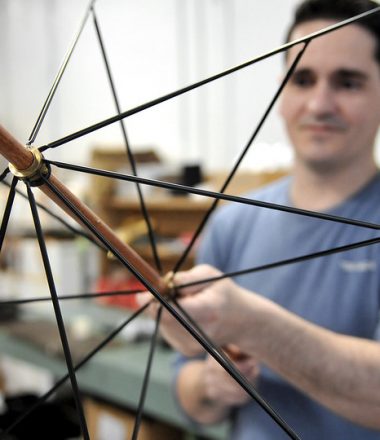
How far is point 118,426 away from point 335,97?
112 centimetres

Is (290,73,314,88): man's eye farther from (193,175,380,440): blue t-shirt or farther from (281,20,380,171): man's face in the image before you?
Result: (193,175,380,440): blue t-shirt

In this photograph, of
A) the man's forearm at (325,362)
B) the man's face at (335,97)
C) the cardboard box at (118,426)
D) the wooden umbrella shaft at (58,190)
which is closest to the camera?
the wooden umbrella shaft at (58,190)

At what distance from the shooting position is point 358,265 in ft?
1.98

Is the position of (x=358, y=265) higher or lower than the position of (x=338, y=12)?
lower

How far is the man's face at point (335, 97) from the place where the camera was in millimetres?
579

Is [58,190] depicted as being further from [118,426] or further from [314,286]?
[118,426]

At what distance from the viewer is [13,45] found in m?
2.79

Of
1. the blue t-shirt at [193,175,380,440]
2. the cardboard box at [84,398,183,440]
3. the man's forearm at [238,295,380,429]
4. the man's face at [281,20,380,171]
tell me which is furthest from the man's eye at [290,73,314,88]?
the cardboard box at [84,398,183,440]

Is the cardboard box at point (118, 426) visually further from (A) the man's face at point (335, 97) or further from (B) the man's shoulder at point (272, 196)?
(A) the man's face at point (335, 97)

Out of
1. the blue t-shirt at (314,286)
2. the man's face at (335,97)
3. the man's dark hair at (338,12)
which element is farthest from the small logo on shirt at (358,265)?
the man's dark hair at (338,12)

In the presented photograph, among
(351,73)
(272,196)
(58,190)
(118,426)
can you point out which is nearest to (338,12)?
(351,73)

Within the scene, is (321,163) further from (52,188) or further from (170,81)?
(170,81)

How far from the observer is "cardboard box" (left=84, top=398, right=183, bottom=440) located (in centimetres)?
139

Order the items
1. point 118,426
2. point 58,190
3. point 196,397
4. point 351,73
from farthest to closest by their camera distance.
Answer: point 118,426, point 196,397, point 351,73, point 58,190
